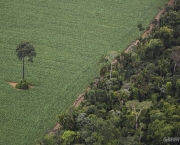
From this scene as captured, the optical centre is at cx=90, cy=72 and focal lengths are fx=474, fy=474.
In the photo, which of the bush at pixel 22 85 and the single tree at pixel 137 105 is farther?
the bush at pixel 22 85

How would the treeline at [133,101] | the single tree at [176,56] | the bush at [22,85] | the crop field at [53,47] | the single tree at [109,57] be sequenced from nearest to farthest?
1. the treeline at [133,101]
2. the crop field at [53,47]
3. the single tree at [176,56]
4. the bush at [22,85]
5. the single tree at [109,57]

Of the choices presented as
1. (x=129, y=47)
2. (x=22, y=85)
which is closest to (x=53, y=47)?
(x=22, y=85)

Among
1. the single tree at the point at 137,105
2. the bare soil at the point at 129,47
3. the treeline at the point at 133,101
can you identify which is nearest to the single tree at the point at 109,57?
the treeline at the point at 133,101

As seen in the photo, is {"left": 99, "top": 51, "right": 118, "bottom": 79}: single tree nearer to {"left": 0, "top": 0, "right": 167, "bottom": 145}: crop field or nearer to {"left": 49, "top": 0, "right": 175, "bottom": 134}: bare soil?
{"left": 0, "top": 0, "right": 167, "bottom": 145}: crop field

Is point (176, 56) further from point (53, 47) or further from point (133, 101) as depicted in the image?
point (53, 47)

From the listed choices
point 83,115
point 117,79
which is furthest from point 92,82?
point 83,115

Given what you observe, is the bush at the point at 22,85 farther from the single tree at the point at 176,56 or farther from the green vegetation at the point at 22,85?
the single tree at the point at 176,56

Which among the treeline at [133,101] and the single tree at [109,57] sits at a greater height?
the single tree at [109,57]
